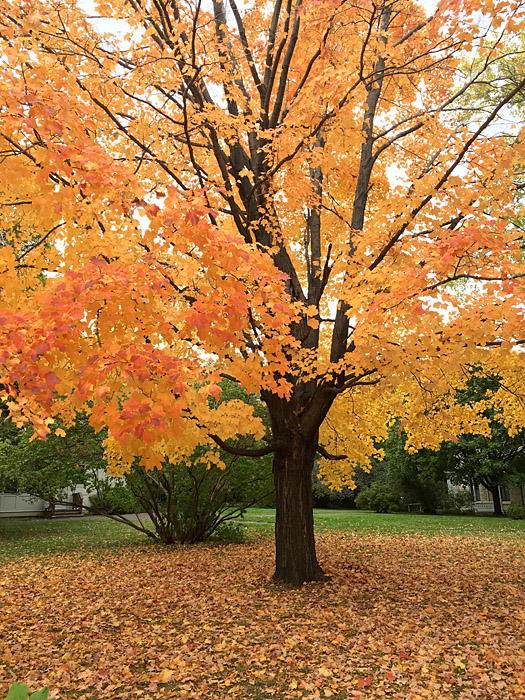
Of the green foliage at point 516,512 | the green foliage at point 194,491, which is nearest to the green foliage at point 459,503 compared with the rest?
the green foliage at point 516,512

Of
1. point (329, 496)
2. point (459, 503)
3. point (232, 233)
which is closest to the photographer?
point (232, 233)

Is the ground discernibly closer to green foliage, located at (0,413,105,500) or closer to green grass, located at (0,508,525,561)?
green foliage, located at (0,413,105,500)

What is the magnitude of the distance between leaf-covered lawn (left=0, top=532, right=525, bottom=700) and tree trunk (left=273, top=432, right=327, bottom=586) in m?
0.25

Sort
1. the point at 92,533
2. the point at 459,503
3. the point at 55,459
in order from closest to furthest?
the point at 55,459, the point at 92,533, the point at 459,503

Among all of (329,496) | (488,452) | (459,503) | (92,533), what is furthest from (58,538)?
(329,496)

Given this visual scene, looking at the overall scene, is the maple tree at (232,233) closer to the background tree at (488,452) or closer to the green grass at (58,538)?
the green grass at (58,538)

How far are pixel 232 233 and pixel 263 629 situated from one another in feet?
13.4

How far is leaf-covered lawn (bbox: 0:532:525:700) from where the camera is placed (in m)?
4.08

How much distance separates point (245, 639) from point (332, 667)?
3.58 ft

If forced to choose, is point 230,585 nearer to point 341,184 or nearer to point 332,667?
point 332,667

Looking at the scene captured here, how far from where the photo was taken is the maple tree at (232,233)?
3.48 metres

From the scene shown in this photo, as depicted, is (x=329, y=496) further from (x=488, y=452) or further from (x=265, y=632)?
(x=265, y=632)

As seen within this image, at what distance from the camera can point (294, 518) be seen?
712 centimetres

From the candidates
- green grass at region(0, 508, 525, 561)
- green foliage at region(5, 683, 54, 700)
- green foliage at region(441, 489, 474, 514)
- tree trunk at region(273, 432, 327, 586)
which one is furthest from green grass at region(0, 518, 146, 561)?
green foliage at region(441, 489, 474, 514)
